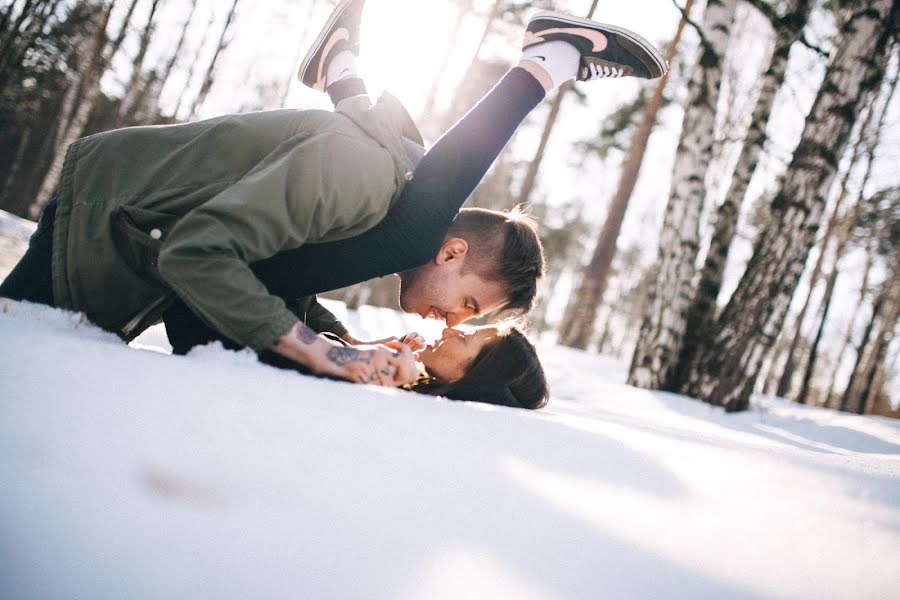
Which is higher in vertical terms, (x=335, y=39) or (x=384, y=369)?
(x=335, y=39)

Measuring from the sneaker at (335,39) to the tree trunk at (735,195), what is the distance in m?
3.54

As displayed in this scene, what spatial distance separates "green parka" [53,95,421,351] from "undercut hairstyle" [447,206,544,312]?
12.9 inches

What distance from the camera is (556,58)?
1682 mm

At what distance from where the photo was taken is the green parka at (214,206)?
3.52ft

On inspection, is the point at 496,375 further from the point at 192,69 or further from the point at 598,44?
the point at 192,69

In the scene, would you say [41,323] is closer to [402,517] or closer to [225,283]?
[225,283]

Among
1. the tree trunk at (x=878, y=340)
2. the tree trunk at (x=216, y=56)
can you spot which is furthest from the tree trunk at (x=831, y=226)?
the tree trunk at (x=216, y=56)

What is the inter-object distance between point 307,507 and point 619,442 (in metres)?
0.62

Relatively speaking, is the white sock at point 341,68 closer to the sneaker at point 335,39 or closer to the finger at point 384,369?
the sneaker at point 335,39

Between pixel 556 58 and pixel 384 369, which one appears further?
pixel 556 58

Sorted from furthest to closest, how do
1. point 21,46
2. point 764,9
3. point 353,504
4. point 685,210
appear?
point 21,46
point 764,9
point 685,210
point 353,504

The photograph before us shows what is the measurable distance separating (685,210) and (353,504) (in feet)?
14.6

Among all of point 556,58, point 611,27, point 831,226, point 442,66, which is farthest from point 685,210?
point 831,226

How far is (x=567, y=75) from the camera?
5.65 ft
